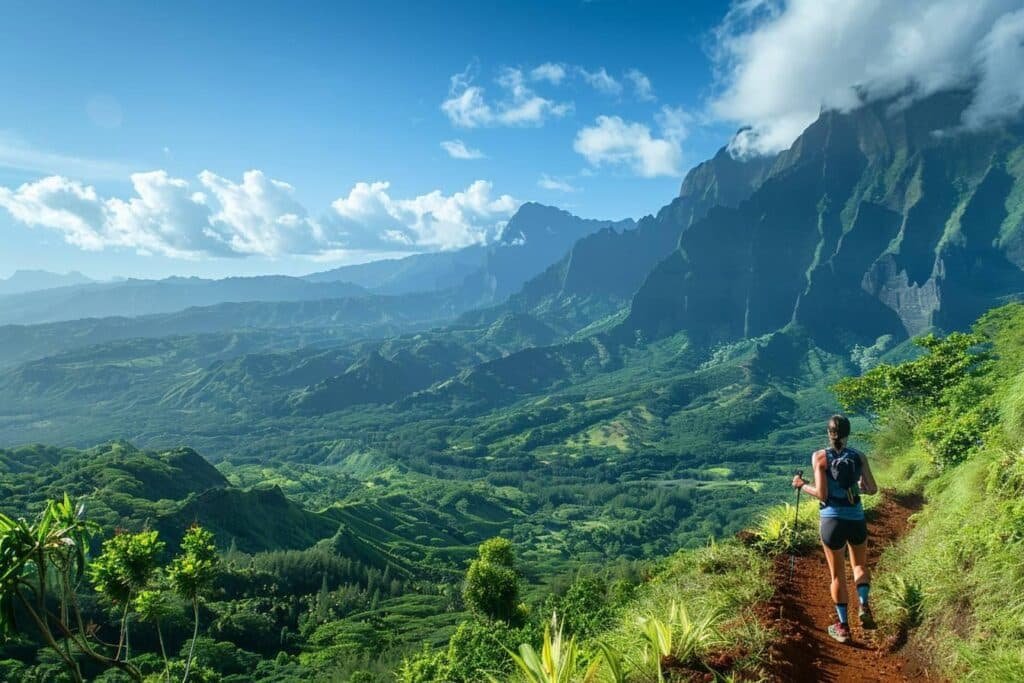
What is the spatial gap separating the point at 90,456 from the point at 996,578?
740ft

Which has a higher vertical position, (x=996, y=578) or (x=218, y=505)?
(x=996, y=578)

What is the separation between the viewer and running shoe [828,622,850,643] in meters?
9.14

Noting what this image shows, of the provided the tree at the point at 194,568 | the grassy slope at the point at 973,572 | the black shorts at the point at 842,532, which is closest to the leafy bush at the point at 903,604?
the grassy slope at the point at 973,572

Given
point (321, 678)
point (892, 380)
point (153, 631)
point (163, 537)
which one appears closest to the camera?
point (892, 380)

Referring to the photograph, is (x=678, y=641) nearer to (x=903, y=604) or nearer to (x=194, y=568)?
(x=903, y=604)

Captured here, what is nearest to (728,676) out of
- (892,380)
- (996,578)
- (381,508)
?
(996,578)

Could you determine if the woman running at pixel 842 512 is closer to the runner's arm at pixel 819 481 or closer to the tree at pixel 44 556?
the runner's arm at pixel 819 481

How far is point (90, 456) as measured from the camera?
180 meters

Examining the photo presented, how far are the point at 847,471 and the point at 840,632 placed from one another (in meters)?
2.67

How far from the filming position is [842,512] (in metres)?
9.22

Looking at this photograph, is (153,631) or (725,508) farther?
(725,508)

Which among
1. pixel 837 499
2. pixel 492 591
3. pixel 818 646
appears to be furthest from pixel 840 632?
pixel 492 591

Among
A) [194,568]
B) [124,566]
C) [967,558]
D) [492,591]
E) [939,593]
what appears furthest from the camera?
[492,591]

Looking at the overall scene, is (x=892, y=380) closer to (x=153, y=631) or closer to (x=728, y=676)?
(x=728, y=676)
